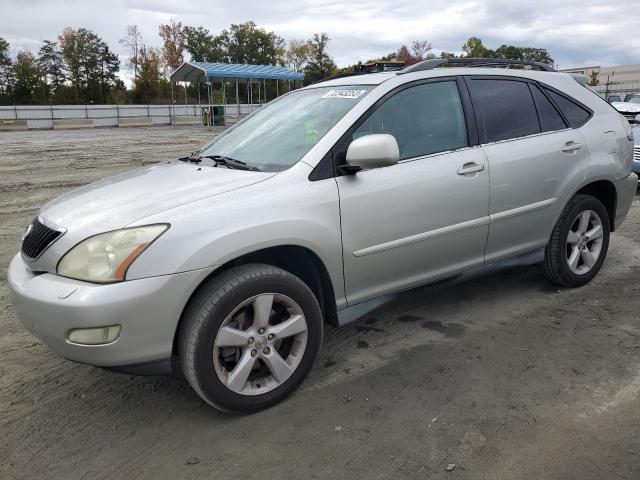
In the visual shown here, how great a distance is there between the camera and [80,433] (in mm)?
2699

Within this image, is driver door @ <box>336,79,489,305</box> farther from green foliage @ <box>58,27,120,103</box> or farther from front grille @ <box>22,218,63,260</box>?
green foliage @ <box>58,27,120,103</box>

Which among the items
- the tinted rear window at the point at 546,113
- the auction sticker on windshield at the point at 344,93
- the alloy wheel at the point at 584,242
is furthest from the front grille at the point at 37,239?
the alloy wheel at the point at 584,242

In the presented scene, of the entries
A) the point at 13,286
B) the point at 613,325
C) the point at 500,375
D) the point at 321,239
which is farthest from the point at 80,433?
the point at 613,325

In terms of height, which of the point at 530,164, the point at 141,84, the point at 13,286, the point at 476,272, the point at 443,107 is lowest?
the point at 476,272

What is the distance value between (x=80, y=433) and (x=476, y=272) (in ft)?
8.46

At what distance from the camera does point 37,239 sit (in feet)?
9.17

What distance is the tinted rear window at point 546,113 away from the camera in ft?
13.3

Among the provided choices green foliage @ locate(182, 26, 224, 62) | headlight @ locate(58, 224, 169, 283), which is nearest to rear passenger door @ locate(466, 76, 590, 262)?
headlight @ locate(58, 224, 169, 283)

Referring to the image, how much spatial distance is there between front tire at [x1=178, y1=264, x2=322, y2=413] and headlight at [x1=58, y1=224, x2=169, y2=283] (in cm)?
35

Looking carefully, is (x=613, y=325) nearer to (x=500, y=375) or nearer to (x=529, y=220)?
(x=529, y=220)

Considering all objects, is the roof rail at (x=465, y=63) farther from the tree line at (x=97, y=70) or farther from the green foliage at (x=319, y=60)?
the green foliage at (x=319, y=60)

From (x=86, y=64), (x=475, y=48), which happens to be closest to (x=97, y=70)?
(x=86, y=64)

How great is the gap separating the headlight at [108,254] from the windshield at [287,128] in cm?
86

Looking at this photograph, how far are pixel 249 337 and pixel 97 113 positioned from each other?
35.1 meters
